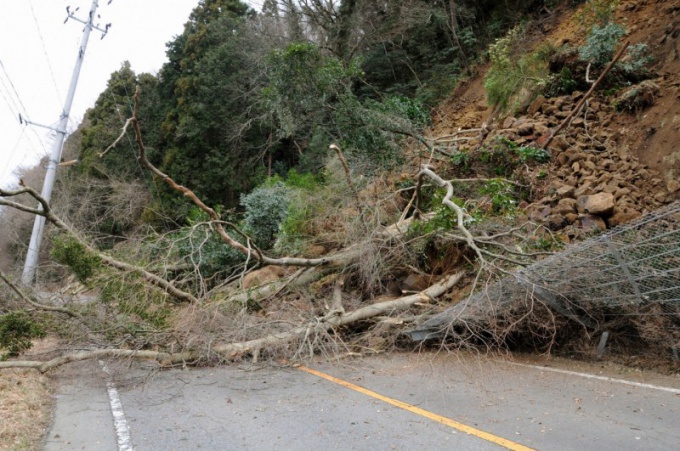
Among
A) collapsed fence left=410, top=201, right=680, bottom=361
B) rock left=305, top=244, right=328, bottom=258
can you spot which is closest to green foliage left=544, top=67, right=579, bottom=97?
rock left=305, top=244, right=328, bottom=258

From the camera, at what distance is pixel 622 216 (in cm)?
766

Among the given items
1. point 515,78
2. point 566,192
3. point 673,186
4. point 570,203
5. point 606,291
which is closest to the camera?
point 606,291

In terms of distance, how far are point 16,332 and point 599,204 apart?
8589 mm

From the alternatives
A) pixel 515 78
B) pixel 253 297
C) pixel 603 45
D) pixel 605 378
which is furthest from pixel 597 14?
pixel 253 297

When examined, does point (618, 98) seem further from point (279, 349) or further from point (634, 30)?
point (279, 349)

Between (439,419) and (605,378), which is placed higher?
(439,419)

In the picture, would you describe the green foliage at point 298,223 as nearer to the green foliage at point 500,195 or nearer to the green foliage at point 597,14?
the green foliage at point 500,195

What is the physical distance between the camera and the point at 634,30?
1127cm

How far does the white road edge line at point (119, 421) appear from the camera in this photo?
4.17 meters

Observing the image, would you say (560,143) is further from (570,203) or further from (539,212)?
(570,203)

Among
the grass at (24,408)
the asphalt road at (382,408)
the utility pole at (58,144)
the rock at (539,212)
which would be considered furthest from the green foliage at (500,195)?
the utility pole at (58,144)

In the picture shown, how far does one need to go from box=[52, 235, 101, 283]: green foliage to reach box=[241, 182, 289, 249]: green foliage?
6.73 m

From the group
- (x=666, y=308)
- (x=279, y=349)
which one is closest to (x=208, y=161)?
(x=279, y=349)

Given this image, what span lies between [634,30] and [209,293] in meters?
10.7
